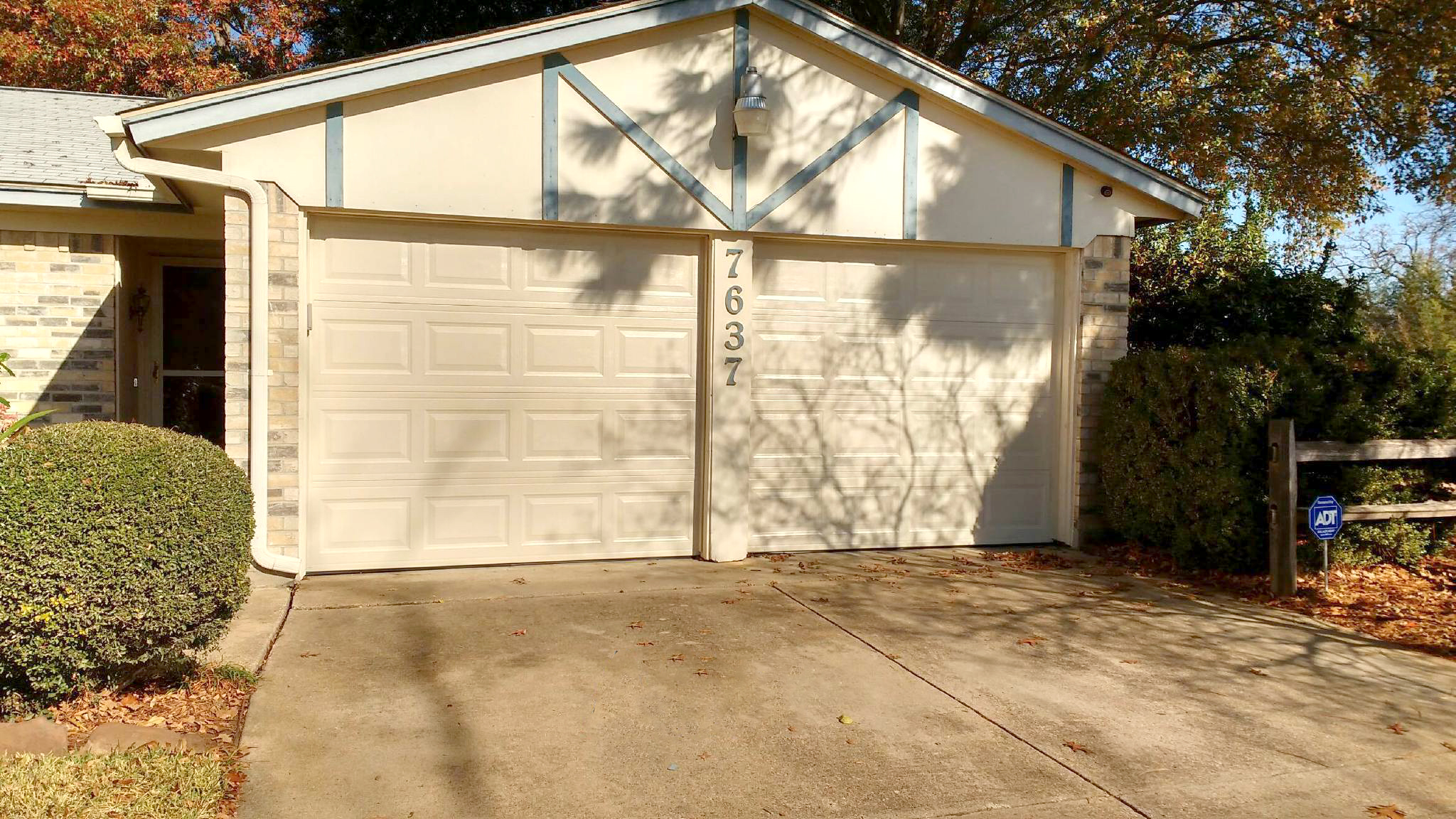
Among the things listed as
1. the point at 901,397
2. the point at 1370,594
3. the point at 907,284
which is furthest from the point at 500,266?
the point at 1370,594

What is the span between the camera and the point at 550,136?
7.05 meters

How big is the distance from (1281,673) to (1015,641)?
52.4 inches

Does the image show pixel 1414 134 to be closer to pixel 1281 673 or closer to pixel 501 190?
pixel 1281 673

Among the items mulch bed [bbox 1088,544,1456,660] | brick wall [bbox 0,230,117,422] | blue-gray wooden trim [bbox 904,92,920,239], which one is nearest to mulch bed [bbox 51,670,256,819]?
brick wall [bbox 0,230,117,422]

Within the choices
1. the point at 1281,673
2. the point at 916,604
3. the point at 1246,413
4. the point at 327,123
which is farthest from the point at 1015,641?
the point at 327,123

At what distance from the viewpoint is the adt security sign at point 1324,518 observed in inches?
263

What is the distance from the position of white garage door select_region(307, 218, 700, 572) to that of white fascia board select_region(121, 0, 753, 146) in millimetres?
860

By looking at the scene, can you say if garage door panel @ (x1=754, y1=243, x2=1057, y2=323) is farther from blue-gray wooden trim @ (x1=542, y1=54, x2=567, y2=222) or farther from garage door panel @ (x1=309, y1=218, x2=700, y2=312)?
blue-gray wooden trim @ (x1=542, y1=54, x2=567, y2=222)

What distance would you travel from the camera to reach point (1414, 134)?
11727mm

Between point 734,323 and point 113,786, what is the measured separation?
4.99 metres

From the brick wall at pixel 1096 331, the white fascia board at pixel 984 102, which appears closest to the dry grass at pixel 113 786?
the white fascia board at pixel 984 102

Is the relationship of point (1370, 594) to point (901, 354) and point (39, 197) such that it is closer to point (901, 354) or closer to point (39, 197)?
point (901, 354)

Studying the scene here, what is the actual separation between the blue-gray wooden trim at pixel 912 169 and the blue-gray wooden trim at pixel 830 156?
7cm

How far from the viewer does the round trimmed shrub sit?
3850 millimetres
